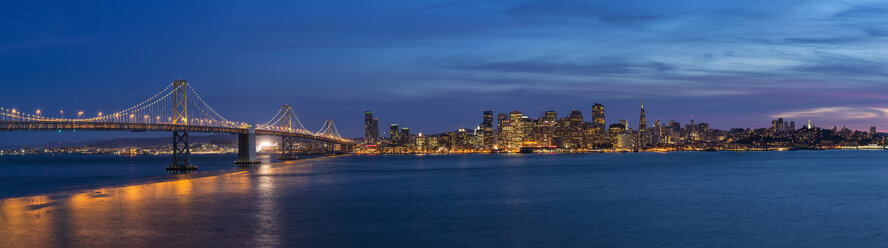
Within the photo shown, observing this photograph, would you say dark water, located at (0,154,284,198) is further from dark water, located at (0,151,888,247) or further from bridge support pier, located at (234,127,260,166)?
dark water, located at (0,151,888,247)

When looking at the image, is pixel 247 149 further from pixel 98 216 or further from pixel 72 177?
pixel 98 216

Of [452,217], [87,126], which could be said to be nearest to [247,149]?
[87,126]

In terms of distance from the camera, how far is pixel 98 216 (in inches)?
1232

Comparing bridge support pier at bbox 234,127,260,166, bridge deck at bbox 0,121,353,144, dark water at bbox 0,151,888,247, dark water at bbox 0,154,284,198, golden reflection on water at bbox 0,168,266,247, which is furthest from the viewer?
bridge support pier at bbox 234,127,260,166

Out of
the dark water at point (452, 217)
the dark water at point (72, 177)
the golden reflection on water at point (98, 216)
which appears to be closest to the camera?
the golden reflection on water at point (98, 216)

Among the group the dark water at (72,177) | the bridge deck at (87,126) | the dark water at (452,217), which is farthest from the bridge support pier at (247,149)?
the dark water at (452,217)

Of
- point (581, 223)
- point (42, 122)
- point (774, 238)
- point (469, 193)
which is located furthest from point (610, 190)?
point (42, 122)

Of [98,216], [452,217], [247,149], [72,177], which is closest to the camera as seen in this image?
[98,216]

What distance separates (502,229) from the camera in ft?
91.5

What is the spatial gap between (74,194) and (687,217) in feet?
127

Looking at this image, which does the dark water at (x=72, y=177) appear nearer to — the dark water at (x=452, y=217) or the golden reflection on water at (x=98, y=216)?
the golden reflection on water at (x=98, y=216)

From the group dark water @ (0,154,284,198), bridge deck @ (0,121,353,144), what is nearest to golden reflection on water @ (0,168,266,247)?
dark water @ (0,154,284,198)

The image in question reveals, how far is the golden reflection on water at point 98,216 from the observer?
24547 mm

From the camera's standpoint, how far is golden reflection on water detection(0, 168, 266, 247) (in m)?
24.5
